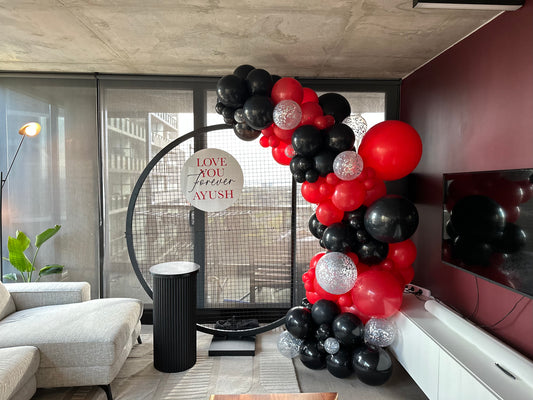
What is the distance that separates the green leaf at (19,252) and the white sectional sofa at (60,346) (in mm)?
493

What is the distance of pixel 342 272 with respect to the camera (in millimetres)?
1907

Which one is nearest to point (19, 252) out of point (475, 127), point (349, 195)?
point (349, 195)

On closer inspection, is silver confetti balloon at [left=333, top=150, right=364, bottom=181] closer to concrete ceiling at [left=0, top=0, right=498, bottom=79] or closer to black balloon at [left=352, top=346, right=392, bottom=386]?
concrete ceiling at [left=0, top=0, right=498, bottom=79]

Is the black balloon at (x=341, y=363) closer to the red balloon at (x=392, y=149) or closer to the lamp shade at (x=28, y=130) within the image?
the red balloon at (x=392, y=149)

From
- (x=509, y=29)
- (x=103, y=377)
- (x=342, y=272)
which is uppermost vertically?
(x=509, y=29)

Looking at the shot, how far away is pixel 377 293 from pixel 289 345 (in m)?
0.74

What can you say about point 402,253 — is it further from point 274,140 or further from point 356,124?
point 274,140

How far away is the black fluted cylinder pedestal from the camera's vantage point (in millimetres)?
2229

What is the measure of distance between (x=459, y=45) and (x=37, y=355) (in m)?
3.18

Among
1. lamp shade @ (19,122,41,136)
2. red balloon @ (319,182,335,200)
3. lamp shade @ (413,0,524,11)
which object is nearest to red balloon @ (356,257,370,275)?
red balloon @ (319,182,335,200)

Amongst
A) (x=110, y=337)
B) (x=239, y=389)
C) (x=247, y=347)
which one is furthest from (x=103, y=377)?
(x=247, y=347)

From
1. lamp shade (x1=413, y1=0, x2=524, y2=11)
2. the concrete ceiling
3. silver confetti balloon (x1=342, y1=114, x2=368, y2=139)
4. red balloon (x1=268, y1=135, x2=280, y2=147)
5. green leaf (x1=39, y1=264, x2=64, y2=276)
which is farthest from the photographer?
green leaf (x1=39, y1=264, x2=64, y2=276)

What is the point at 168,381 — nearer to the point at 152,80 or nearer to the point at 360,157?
the point at 360,157

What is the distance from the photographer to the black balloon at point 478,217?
1.58 meters
